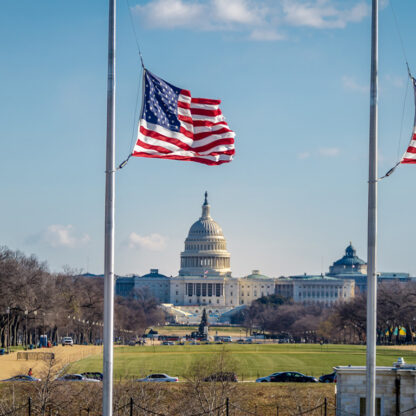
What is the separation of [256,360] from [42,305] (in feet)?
72.2

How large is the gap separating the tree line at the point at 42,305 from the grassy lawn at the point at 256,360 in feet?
29.0

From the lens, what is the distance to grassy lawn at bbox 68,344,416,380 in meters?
78.3

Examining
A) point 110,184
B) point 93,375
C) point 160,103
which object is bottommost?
point 93,375

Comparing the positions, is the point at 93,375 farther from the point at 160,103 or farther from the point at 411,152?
the point at 411,152

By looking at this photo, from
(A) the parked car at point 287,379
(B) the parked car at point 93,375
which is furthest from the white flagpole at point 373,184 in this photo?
(B) the parked car at point 93,375

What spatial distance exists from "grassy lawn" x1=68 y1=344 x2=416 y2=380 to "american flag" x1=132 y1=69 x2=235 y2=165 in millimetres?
40116

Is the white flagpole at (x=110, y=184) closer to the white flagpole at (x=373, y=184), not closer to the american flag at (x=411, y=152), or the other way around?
the white flagpole at (x=373, y=184)

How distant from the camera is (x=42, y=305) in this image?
102 m

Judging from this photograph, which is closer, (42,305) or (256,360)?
(256,360)

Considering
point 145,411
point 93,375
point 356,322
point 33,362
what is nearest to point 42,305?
point 33,362

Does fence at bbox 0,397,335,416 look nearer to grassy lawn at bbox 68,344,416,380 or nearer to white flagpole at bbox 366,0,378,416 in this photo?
white flagpole at bbox 366,0,378,416

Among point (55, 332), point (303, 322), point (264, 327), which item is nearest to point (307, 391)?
point (55, 332)

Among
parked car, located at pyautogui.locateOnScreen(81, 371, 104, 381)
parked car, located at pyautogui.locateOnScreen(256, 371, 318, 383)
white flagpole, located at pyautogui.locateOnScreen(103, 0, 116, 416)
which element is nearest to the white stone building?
white flagpole, located at pyautogui.locateOnScreen(103, 0, 116, 416)

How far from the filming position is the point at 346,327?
152 m
